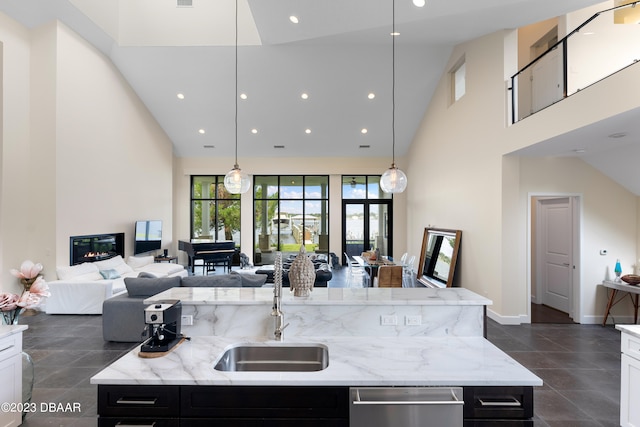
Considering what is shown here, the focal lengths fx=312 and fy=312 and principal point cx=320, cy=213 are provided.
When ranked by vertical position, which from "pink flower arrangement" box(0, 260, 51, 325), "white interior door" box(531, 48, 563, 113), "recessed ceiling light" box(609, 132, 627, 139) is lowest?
"pink flower arrangement" box(0, 260, 51, 325)

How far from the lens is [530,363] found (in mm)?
3891

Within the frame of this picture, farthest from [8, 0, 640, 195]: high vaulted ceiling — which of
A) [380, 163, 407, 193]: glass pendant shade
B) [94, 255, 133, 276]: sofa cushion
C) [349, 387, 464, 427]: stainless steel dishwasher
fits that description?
[94, 255, 133, 276]: sofa cushion

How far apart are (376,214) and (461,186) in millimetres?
4868

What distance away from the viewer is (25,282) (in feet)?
8.60

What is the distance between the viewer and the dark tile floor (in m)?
2.89

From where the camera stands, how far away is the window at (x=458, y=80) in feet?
22.9

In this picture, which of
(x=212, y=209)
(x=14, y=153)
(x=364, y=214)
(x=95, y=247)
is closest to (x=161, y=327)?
(x=14, y=153)

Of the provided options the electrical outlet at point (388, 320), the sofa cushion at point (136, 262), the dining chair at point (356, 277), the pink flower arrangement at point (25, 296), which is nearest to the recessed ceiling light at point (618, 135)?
the electrical outlet at point (388, 320)

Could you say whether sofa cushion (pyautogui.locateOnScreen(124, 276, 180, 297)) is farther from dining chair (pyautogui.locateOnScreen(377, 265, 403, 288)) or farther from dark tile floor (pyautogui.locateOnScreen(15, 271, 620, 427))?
dining chair (pyautogui.locateOnScreen(377, 265, 403, 288))

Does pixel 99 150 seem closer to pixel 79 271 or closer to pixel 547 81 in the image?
pixel 79 271

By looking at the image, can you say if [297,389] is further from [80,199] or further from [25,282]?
[80,199]

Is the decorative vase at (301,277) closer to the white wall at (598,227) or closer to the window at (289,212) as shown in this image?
the white wall at (598,227)

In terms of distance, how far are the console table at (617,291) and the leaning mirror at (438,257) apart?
2.47m

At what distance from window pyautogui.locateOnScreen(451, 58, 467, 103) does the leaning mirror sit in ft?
10.3
